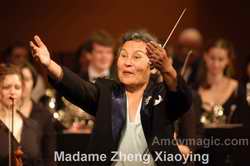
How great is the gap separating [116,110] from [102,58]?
2543 mm

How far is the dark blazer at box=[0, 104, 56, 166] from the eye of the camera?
463cm

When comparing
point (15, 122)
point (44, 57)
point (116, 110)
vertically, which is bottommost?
point (15, 122)

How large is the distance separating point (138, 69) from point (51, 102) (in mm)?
2328

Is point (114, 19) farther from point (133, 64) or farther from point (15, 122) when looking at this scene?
point (133, 64)

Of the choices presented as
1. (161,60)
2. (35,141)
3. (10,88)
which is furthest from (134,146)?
(10,88)

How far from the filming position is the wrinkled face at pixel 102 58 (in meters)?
6.29

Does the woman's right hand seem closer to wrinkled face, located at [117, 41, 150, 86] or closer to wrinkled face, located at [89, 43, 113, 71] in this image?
wrinkled face, located at [117, 41, 150, 86]

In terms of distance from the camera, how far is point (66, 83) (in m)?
3.63

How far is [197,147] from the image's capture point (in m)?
5.30

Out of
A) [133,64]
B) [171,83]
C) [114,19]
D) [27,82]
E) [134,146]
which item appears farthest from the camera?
[114,19]

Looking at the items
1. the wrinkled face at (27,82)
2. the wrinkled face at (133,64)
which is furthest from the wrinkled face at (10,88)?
the wrinkled face at (133,64)

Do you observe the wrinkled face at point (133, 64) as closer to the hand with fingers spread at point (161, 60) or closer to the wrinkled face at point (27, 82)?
the hand with fingers spread at point (161, 60)

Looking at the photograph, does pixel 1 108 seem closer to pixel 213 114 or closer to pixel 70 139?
pixel 70 139

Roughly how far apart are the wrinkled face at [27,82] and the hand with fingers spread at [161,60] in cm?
201
